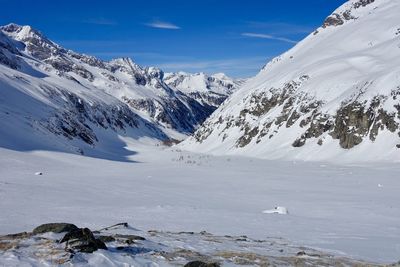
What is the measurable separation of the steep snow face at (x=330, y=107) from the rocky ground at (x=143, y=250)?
114ft

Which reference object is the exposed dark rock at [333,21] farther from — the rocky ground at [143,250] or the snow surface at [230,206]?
the rocky ground at [143,250]

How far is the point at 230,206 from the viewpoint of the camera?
16.9m

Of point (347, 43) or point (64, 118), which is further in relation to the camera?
→ point (64, 118)

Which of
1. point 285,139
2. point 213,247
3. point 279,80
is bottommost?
point 213,247

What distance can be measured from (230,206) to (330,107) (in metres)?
42.8

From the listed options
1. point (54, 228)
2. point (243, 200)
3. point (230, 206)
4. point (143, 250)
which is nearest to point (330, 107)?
point (243, 200)

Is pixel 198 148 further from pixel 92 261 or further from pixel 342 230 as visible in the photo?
pixel 92 261

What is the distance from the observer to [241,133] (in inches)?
2936

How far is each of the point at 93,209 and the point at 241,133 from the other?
60788mm

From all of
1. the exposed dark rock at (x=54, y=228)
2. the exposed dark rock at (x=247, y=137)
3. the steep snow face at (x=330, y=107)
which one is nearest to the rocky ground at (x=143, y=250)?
the exposed dark rock at (x=54, y=228)

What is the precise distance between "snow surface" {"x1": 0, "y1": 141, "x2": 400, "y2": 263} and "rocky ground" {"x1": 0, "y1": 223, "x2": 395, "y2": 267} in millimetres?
1569

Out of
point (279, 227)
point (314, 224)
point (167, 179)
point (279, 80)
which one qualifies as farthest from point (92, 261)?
point (279, 80)

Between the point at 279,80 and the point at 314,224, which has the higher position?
the point at 279,80

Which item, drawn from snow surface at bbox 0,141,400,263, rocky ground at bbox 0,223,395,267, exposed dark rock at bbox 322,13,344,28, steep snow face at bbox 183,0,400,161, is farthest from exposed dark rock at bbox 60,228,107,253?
exposed dark rock at bbox 322,13,344,28
